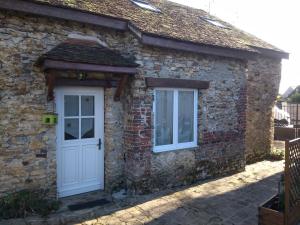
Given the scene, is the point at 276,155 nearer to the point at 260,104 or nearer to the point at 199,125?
the point at 260,104

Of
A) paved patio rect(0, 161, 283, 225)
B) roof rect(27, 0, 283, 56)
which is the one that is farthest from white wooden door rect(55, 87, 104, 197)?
roof rect(27, 0, 283, 56)

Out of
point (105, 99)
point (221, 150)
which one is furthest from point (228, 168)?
point (105, 99)

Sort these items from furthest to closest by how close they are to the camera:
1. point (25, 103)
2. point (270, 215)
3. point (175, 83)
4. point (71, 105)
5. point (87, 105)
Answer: point (175, 83)
point (87, 105)
point (71, 105)
point (25, 103)
point (270, 215)

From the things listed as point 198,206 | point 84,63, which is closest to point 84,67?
point 84,63

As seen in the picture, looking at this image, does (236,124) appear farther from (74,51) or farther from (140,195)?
(74,51)

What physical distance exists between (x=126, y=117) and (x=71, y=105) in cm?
125

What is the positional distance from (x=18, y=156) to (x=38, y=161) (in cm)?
38

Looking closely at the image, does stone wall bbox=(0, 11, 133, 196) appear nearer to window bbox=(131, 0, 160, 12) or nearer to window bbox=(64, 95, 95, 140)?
window bbox=(64, 95, 95, 140)

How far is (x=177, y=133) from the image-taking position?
24.1ft

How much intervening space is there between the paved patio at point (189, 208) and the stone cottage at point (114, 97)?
0.49m

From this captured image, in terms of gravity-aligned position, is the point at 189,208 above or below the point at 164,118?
below

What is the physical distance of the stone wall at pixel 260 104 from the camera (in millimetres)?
10156

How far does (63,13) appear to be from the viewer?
5.46 metres

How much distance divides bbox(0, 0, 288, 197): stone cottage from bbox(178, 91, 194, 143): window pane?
3 cm
